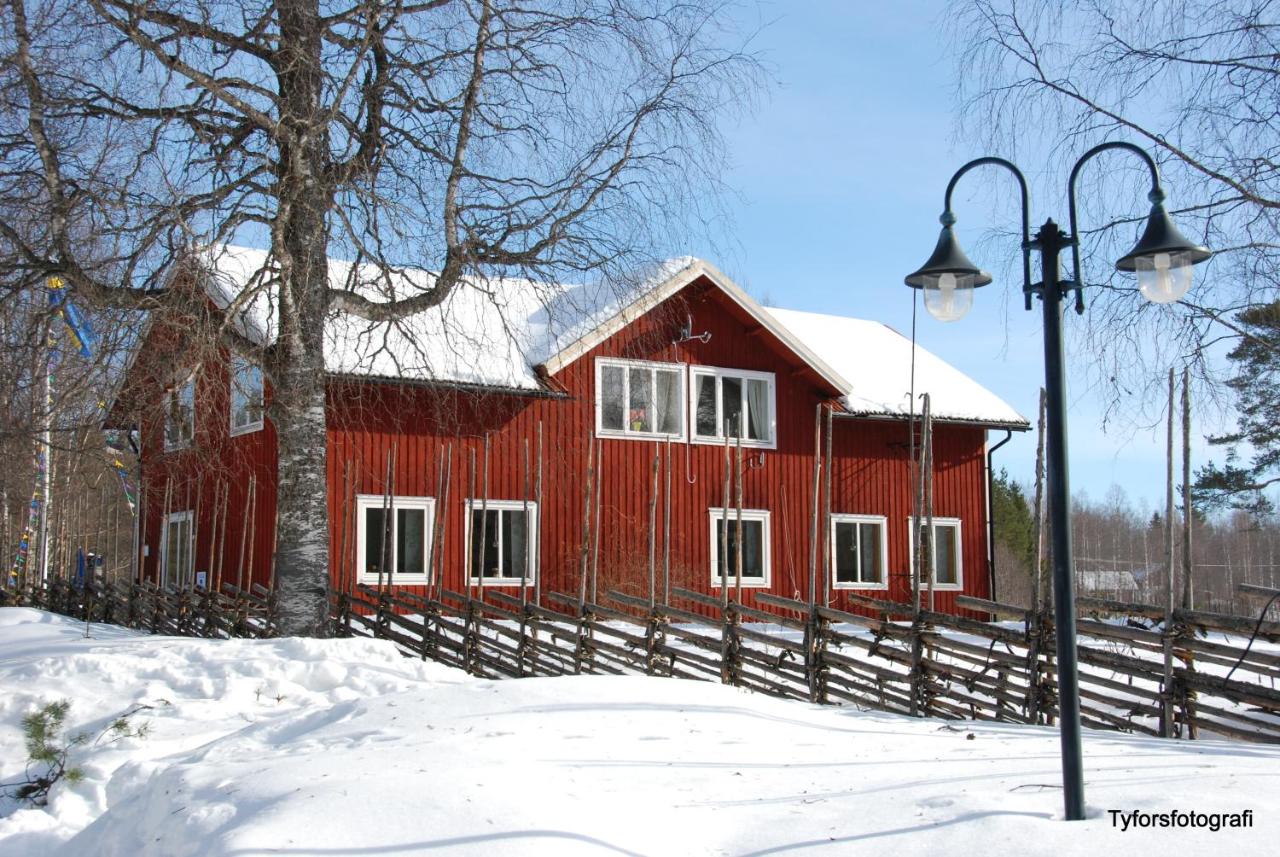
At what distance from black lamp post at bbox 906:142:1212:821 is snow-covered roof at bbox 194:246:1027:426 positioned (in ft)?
19.9

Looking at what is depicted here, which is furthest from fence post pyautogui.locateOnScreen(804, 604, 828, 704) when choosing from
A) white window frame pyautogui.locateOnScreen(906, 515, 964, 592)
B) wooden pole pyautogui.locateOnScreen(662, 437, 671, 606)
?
white window frame pyautogui.locateOnScreen(906, 515, 964, 592)

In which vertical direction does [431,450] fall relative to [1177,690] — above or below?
above

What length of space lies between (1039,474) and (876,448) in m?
9.81

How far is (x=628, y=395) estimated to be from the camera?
18953 mm

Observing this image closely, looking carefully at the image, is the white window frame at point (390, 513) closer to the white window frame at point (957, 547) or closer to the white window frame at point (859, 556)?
the white window frame at point (859, 556)

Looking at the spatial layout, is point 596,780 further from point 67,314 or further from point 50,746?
point 67,314

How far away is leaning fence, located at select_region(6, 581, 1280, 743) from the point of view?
29.5ft

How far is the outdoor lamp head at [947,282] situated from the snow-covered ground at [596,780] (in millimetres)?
2282

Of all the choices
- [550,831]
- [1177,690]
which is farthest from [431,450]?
[550,831]

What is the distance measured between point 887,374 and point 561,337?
22.9ft

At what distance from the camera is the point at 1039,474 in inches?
440

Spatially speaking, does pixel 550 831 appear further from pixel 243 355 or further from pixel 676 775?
pixel 243 355

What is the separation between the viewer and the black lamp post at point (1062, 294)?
17.0 feet

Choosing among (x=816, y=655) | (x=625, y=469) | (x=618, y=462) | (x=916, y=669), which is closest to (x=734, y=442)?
(x=625, y=469)
